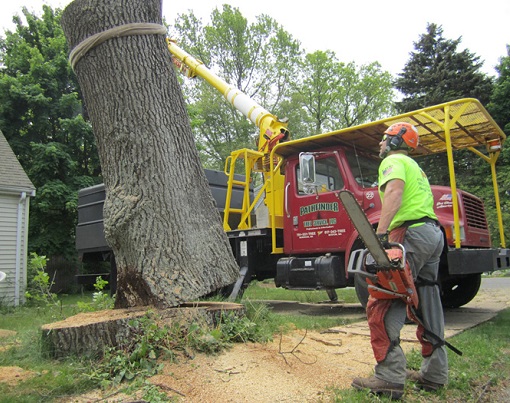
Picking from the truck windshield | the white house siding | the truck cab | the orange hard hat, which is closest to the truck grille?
the truck cab

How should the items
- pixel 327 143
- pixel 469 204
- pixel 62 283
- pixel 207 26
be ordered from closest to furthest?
pixel 469 204 → pixel 327 143 → pixel 62 283 → pixel 207 26

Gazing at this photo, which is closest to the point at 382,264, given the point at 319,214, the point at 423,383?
the point at 423,383

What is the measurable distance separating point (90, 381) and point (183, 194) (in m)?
1.59

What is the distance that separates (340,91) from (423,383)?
106 feet

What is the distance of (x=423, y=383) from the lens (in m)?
3.22

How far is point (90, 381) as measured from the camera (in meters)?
2.85

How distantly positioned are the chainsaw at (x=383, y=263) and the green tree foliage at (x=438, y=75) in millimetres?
22536

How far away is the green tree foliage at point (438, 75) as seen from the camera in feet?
78.7

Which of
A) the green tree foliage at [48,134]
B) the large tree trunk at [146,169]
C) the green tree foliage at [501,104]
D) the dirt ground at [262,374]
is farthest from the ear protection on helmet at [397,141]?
the green tree foliage at [501,104]

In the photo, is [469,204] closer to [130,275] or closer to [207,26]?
[130,275]

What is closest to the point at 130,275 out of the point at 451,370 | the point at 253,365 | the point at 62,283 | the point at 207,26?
the point at 253,365

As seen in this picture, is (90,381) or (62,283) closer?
(90,381)

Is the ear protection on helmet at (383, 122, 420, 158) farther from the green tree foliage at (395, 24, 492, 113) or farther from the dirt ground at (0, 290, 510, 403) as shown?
the green tree foliage at (395, 24, 492, 113)

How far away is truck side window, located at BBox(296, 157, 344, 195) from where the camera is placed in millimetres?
7168
